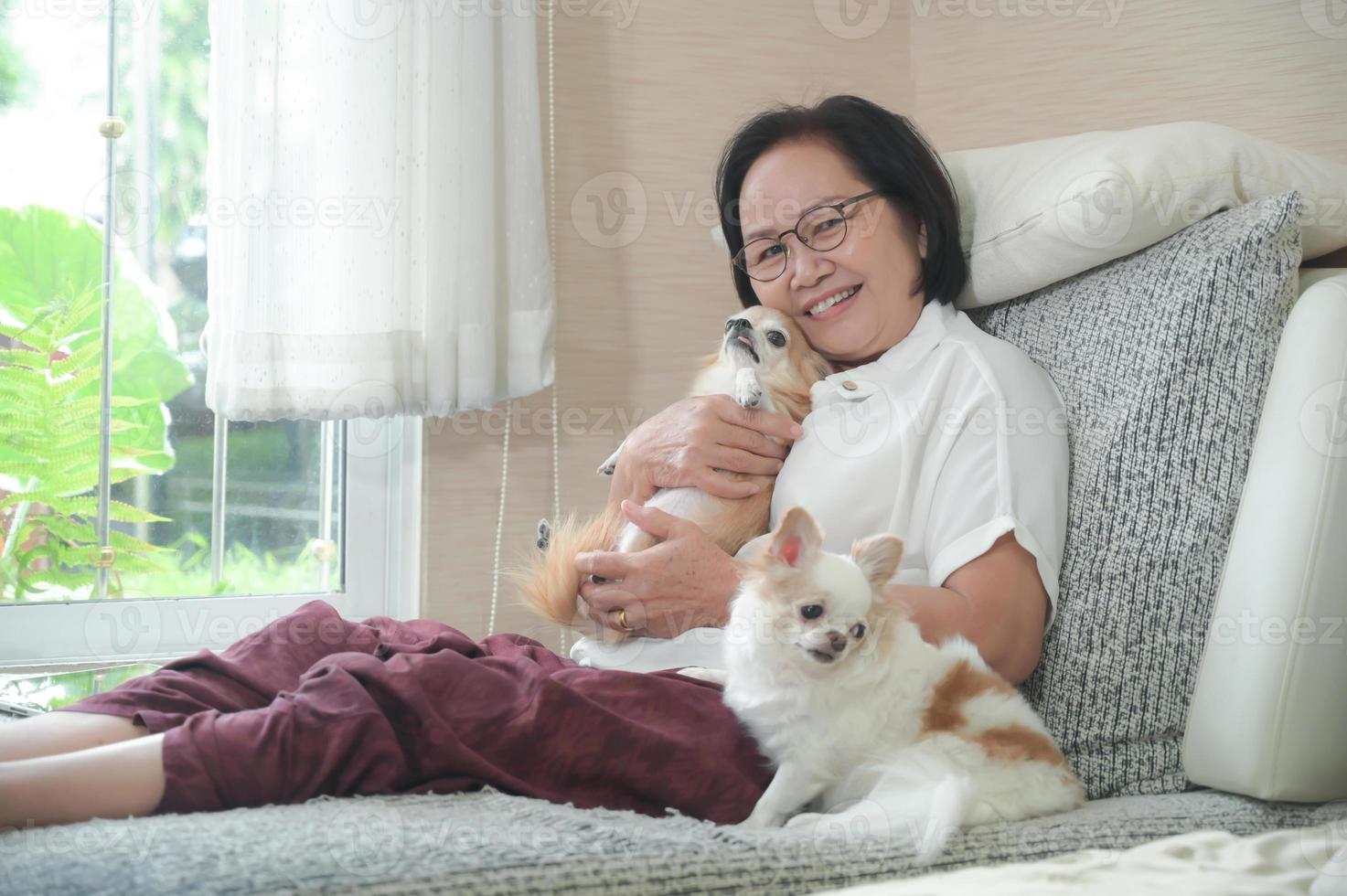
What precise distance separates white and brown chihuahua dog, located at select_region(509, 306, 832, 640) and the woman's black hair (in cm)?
23

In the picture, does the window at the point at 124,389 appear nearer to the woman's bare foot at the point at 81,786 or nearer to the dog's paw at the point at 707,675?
the dog's paw at the point at 707,675

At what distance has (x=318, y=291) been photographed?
1.89 m

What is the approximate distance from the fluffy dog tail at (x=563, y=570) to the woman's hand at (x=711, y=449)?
69mm

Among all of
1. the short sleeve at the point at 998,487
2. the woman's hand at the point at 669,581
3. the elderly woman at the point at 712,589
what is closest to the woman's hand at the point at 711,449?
the elderly woman at the point at 712,589

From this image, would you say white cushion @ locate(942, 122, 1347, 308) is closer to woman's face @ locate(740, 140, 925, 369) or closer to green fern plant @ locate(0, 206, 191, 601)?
woman's face @ locate(740, 140, 925, 369)

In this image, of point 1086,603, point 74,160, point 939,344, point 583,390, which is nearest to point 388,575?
point 583,390

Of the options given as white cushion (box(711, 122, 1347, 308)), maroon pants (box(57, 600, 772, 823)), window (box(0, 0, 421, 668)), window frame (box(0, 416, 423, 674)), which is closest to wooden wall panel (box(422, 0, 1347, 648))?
window frame (box(0, 416, 423, 674))

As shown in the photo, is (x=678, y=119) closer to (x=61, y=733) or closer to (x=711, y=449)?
(x=711, y=449)

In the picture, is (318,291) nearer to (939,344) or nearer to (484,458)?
(484,458)

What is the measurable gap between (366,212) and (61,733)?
3.63 ft

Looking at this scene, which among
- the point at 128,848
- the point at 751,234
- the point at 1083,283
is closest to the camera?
the point at 128,848

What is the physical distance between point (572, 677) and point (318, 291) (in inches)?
40.6

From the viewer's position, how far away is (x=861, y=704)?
1.07m

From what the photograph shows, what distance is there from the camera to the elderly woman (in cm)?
99
